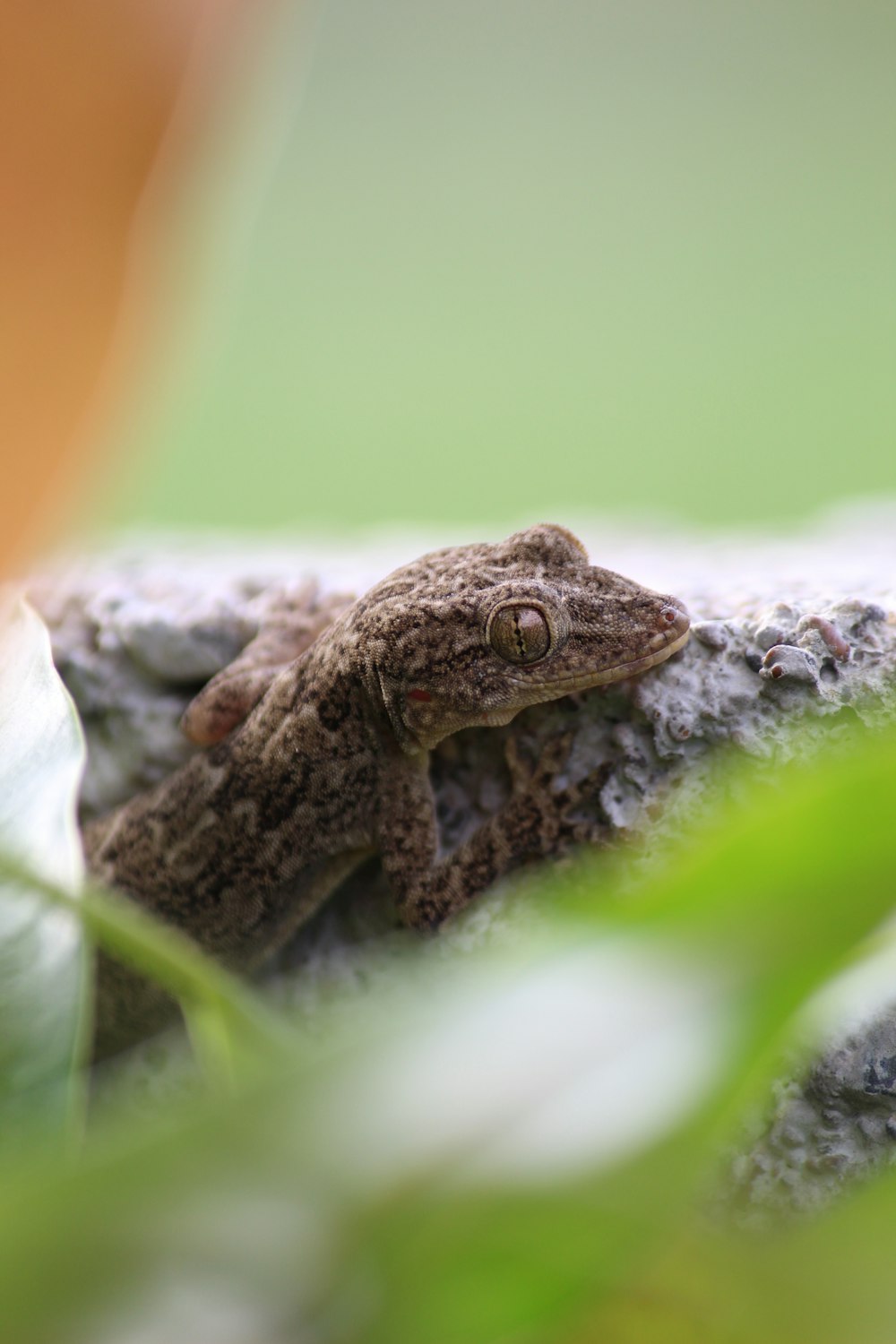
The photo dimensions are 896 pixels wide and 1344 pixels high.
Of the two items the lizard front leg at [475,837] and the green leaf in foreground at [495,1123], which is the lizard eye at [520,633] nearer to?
the lizard front leg at [475,837]

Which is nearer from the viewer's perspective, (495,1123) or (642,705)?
(495,1123)

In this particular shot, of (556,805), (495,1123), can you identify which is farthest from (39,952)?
(556,805)

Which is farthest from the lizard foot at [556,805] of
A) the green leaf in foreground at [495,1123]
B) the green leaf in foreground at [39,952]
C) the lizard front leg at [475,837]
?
the green leaf in foreground at [495,1123]

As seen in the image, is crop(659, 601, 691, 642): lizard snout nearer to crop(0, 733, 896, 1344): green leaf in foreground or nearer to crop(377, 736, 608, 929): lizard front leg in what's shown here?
crop(377, 736, 608, 929): lizard front leg

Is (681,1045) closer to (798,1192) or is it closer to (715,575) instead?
(798,1192)

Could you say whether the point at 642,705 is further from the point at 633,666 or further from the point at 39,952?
the point at 39,952

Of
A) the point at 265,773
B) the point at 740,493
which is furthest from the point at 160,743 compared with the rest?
the point at 740,493
